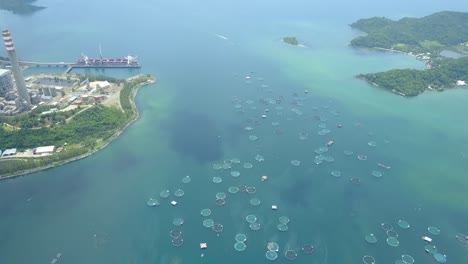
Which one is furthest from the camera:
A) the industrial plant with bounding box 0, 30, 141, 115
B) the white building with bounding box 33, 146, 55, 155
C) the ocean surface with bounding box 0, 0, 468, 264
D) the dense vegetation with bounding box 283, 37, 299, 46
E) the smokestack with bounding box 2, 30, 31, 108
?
the dense vegetation with bounding box 283, 37, 299, 46

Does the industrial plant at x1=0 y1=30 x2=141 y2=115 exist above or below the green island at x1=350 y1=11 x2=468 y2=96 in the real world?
below

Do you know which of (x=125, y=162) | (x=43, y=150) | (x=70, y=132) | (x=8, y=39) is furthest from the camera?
(x=8, y=39)

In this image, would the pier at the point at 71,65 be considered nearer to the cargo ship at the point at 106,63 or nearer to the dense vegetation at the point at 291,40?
the cargo ship at the point at 106,63

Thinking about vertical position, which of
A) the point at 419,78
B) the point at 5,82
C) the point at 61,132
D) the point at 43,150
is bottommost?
Result: the point at 43,150

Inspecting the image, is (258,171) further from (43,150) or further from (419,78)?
(419,78)

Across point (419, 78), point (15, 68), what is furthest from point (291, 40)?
point (15, 68)

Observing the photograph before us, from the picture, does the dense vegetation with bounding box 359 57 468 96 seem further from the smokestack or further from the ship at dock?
the smokestack

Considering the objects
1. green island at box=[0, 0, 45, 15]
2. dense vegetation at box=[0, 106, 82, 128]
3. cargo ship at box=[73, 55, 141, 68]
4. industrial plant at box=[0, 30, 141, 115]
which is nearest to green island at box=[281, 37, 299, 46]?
cargo ship at box=[73, 55, 141, 68]

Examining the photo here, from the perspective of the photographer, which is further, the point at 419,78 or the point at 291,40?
the point at 291,40
